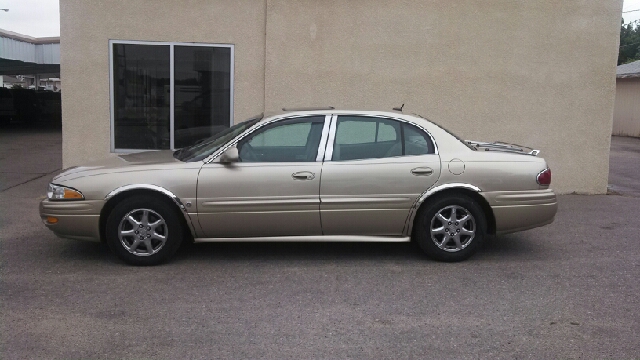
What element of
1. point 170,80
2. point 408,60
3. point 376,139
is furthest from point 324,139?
point 170,80

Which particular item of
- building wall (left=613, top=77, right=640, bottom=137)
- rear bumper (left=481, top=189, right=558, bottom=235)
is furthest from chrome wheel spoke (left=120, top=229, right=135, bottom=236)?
building wall (left=613, top=77, right=640, bottom=137)

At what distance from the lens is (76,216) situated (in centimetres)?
589

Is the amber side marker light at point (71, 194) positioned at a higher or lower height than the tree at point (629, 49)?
lower

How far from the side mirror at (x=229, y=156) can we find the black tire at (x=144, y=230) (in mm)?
658

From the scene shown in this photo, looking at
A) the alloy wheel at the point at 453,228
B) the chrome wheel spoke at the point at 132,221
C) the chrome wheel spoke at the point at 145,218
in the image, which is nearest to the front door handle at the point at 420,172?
the alloy wheel at the point at 453,228

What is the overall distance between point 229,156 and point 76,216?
1.52 m

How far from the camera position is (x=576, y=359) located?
4.13 m

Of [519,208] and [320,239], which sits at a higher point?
[519,208]

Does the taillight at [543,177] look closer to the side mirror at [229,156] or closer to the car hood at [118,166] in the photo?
the side mirror at [229,156]

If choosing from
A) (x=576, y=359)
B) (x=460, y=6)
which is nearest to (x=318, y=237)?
(x=576, y=359)

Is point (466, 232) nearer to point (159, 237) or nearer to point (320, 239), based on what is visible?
point (320, 239)

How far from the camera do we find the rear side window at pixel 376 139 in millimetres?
6219

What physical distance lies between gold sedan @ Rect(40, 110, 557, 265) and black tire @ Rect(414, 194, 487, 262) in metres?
0.01

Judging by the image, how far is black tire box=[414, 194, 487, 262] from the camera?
6.16m
